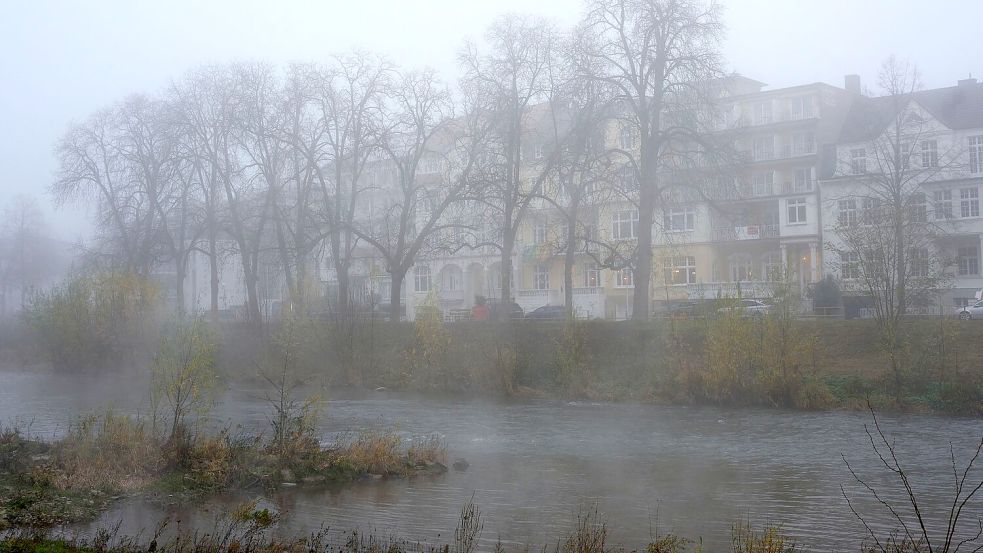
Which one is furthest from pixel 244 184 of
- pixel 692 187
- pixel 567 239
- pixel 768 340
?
pixel 768 340

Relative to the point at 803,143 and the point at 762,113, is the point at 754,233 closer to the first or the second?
the point at 803,143

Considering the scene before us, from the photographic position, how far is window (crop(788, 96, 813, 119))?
2908 inches

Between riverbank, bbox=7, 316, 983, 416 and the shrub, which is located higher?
the shrub

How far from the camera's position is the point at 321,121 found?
161 ft

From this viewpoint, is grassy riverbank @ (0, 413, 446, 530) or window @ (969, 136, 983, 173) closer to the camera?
grassy riverbank @ (0, 413, 446, 530)

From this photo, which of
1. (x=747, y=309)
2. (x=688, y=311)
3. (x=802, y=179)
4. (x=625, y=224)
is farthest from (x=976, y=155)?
(x=747, y=309)

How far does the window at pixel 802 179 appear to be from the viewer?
70.8 metres

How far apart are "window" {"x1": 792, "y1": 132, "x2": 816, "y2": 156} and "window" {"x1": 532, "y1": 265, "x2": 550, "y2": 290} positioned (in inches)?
863

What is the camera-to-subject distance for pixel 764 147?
7344 cm

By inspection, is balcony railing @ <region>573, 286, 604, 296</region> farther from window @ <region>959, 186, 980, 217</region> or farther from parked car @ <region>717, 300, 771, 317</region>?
parked car @ <region>717, 300, 771, 317</region>

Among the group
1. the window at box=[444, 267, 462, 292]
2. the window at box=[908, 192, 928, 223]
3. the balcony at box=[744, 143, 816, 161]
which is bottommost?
the window at box=[444, 267, 462, 292]

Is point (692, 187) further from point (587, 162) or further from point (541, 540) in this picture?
point (541, 540)

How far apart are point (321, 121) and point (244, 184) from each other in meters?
7.71

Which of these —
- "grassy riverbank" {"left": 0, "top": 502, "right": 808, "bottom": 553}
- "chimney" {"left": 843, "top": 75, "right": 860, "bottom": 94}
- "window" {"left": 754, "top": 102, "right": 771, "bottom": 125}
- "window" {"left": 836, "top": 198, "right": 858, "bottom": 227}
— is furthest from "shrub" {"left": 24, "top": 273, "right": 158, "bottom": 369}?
"chimney" {"left": 843, "top": 75, "right": 860, "bottom": 94}
